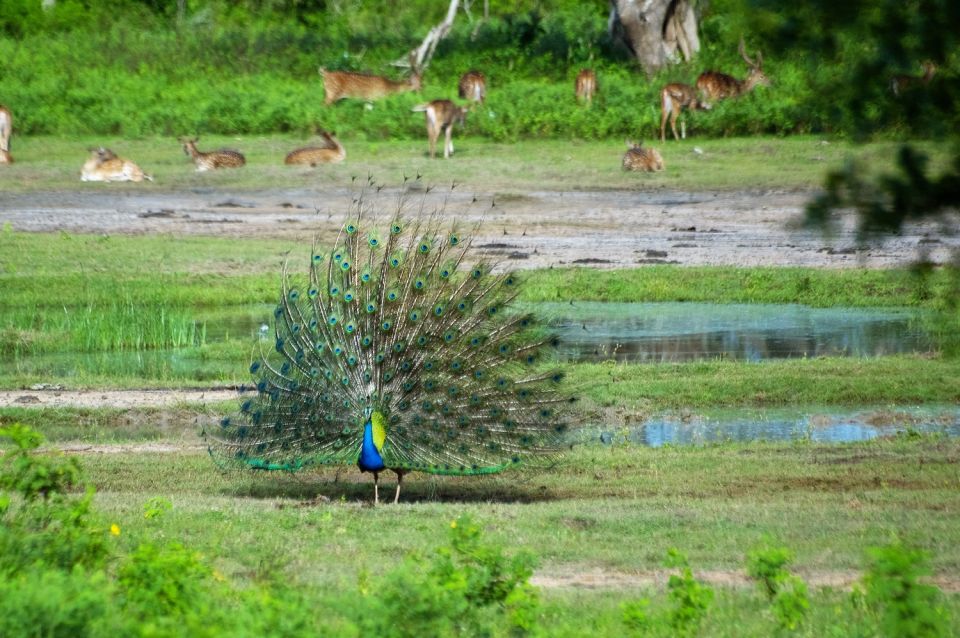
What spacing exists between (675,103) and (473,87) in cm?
495

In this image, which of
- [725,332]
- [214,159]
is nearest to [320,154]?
[214,159]

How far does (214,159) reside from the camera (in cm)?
2784

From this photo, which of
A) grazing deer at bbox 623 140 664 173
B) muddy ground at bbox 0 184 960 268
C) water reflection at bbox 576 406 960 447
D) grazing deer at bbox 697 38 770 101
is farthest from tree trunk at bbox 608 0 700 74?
water reflection at bbox 576 406 960 447

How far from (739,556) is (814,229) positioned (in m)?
3.71

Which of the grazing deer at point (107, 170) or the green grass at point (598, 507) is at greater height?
the grazing deer at point (107, 170)

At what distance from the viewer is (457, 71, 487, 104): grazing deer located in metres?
32.3

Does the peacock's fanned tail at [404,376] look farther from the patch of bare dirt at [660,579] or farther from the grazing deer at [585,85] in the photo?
the grazing deer at [585,85]

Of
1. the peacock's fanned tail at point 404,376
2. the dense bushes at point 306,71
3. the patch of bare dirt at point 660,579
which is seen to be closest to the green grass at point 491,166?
the dense bushes at point 306,71

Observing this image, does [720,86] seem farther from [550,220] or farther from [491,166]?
[550,220]

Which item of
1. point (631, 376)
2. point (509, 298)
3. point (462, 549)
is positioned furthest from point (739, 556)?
point (631, 376)

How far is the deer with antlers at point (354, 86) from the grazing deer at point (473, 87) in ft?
4.90

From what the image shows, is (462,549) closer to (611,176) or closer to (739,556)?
(739,556)

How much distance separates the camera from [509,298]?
10062mm

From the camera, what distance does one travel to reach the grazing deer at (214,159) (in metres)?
27.8
